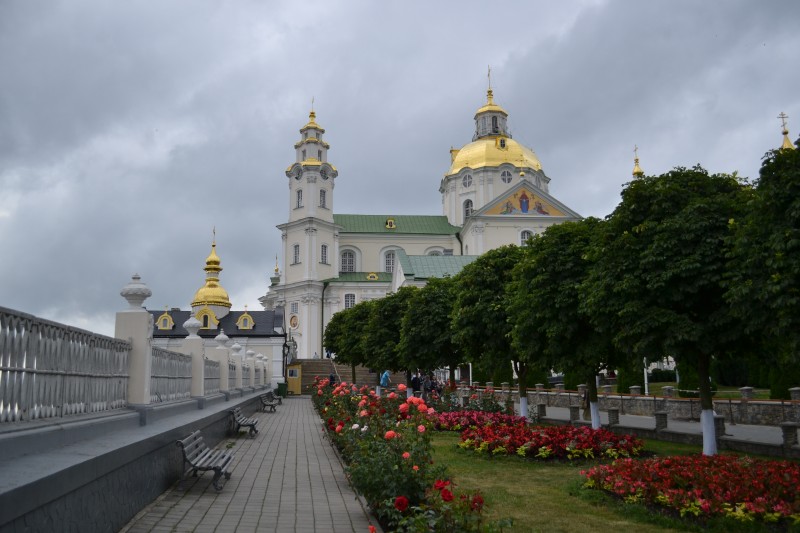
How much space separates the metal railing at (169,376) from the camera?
10.1 meters

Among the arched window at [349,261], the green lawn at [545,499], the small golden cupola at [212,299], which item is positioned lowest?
the green lawn at [545,499]

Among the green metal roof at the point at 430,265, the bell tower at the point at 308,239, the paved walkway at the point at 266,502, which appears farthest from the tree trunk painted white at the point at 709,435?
the bell tower at the point at 308,239

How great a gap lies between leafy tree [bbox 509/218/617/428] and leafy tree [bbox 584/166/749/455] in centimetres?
205

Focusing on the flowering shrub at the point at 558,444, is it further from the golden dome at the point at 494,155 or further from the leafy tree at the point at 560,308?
the golden dome at the point at 494,155

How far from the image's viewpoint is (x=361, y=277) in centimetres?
7700

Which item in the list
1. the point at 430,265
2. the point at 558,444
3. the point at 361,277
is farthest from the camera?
the point at 361,277

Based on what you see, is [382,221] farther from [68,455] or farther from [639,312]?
[68,455]

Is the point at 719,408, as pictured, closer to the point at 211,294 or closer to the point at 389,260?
the point at 211,294

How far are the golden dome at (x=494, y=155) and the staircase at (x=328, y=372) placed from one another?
29246 mm

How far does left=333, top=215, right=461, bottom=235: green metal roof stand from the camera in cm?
8088

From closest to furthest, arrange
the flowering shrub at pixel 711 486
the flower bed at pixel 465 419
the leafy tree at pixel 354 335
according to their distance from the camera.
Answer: the flowering shrub at pixel 711 486 < the flower bed at pixel 465 419 < the leafy tree at pixel 354 335

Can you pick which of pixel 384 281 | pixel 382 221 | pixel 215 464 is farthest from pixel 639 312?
pixel 382 221

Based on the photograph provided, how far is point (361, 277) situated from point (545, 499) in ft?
223

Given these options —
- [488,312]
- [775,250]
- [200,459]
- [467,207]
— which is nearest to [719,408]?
[488,312]
